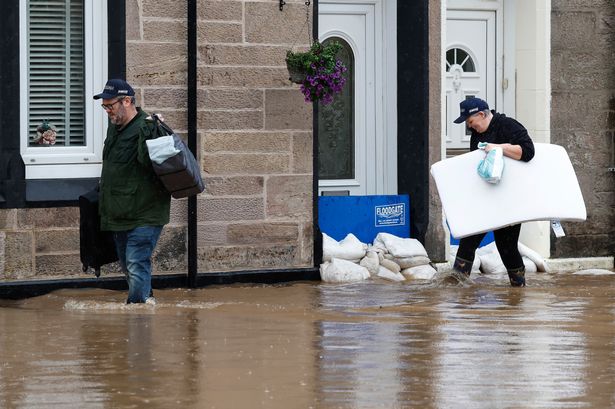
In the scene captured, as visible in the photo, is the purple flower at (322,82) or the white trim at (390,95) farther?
the white trim at (390,95)

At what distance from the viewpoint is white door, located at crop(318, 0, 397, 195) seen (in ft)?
47.6

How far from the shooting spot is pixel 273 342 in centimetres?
940

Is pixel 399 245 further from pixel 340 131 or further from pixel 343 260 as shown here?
pixel 340 131

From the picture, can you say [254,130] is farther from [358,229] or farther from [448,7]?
[448,7]

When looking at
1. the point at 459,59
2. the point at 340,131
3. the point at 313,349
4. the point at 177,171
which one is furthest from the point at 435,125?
the point at 313,349

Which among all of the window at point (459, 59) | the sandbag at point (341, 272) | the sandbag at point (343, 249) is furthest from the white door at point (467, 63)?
the sandbag at point (341, 272)

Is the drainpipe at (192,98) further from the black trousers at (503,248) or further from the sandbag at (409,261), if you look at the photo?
the black trousers at (503,248)

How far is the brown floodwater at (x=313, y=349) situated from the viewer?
25.0ft

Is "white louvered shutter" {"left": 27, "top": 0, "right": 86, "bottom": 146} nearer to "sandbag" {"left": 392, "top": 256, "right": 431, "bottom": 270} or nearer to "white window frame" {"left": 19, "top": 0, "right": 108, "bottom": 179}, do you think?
"white window frame" {"left": 19, "top": 0, "right": 108, "bottom": 179}

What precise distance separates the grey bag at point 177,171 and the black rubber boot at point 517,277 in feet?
10.3

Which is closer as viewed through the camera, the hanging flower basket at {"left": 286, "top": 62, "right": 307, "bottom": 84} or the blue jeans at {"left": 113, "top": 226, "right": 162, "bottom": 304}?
the blue jeans at {"left": 113, "top": 226, "right": 162, "bottom": 304}

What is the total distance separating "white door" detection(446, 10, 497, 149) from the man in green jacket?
15.5 feet

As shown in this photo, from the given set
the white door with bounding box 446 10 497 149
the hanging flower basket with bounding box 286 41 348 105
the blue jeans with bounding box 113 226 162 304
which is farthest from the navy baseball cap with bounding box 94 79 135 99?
the white door with bounding box 446 10 497 149

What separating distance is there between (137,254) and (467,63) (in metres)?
5.30
